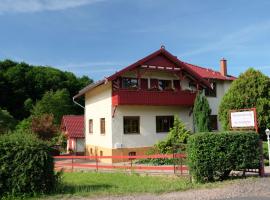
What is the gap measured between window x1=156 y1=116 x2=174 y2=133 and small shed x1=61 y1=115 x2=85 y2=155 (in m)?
11.0

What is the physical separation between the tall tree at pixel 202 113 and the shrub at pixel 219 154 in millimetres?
13165

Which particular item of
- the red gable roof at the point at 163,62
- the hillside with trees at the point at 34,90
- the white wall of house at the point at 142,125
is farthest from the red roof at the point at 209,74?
the hillside with trees at the point at 34,90

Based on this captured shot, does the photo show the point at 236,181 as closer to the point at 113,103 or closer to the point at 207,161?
the point at 207,161

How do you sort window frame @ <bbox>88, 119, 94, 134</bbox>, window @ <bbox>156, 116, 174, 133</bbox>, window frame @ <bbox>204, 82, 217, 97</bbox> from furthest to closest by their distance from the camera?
1. window frame @ <bbox>204, 82, 217, 97</bbox>
2. window frame @ <bbox>88, 119, 94, 134</bbox>
3. window @ <bbox>156, 116, 174, 133</bbox>

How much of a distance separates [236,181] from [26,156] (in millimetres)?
7039

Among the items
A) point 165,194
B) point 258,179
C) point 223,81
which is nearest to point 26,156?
point 165,194

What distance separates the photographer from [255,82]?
1020 inches

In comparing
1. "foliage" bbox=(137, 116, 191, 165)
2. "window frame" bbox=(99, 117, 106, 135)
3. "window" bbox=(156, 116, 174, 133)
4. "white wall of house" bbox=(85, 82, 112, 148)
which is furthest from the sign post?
"window frame" bbox=(99, 117, 106, 135)

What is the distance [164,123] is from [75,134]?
11.7 meters

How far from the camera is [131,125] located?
26.6 metres

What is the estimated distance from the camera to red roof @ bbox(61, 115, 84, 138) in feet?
119

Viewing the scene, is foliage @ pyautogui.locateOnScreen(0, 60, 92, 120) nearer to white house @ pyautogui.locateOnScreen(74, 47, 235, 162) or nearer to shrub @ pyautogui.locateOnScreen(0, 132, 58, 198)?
white house @ pyautogui.locateOnScreen(74, 47, 235, 162)

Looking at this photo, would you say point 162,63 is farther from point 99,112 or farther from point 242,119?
point 242,119

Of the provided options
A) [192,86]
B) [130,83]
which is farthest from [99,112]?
[192,86]
